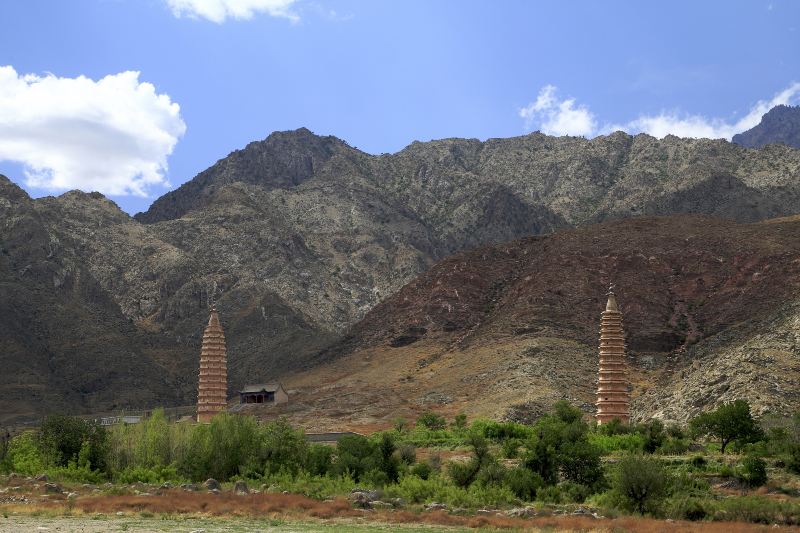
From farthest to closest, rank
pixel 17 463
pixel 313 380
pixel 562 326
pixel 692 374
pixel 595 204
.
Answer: pixel 595 204 < pixel 313 380 < pixel 562 326 < pixel 692 374 < pixel 17 463

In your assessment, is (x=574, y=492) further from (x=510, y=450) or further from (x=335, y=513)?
(x=510, y=450)

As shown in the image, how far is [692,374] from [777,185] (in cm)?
9051

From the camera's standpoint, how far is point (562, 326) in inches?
3816

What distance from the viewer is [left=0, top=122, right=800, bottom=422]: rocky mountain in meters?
127

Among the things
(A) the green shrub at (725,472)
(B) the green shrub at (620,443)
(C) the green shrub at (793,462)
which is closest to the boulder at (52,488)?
(B) the green shrub at (620,443)

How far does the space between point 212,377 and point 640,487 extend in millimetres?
48780

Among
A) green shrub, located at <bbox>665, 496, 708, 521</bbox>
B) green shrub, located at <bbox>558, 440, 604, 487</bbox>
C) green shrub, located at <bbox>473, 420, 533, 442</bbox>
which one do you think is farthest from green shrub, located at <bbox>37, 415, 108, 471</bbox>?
green shrub, located at <bbox>665, 496, 708, 521</bbox>

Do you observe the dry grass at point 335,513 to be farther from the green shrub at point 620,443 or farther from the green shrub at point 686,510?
the green shrub at point 620,443

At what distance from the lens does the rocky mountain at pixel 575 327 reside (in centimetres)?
7706

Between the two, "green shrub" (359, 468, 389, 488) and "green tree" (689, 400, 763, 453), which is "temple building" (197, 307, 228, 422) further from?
"green tree" (689, 400, 763, 453)

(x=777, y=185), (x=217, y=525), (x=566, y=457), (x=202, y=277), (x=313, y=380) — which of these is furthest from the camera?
(x=777, y=185)

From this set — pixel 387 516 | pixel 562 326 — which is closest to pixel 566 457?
pixel 387 516

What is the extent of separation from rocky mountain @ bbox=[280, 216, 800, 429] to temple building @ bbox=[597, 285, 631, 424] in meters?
3.03

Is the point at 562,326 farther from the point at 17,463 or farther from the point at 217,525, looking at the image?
the point at 217,525
